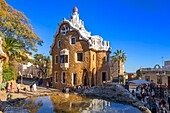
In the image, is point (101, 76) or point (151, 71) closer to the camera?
point (101, 76)

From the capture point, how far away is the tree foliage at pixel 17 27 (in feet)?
91.6

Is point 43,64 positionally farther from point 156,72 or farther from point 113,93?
point 113,93

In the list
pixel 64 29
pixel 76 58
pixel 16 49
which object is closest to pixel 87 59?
pixel 76 58

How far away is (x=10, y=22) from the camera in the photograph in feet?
96.8

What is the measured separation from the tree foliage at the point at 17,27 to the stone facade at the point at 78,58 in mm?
4993

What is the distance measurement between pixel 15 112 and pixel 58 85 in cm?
2308

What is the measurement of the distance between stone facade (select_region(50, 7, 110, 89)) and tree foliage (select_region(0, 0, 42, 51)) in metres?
4.99

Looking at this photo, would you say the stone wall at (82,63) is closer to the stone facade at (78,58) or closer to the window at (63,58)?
the stone facade at (78,58)

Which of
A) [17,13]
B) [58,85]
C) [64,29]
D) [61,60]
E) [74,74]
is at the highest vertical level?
[17,13]

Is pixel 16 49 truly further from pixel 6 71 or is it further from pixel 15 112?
pixel 15 112

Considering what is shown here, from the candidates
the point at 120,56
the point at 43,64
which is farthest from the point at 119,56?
the point at 43,64

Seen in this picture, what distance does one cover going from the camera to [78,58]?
103 feet

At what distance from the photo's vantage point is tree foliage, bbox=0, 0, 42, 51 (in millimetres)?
27930

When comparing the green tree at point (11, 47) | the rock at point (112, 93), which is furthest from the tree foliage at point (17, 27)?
the rock at point (112, 93)
